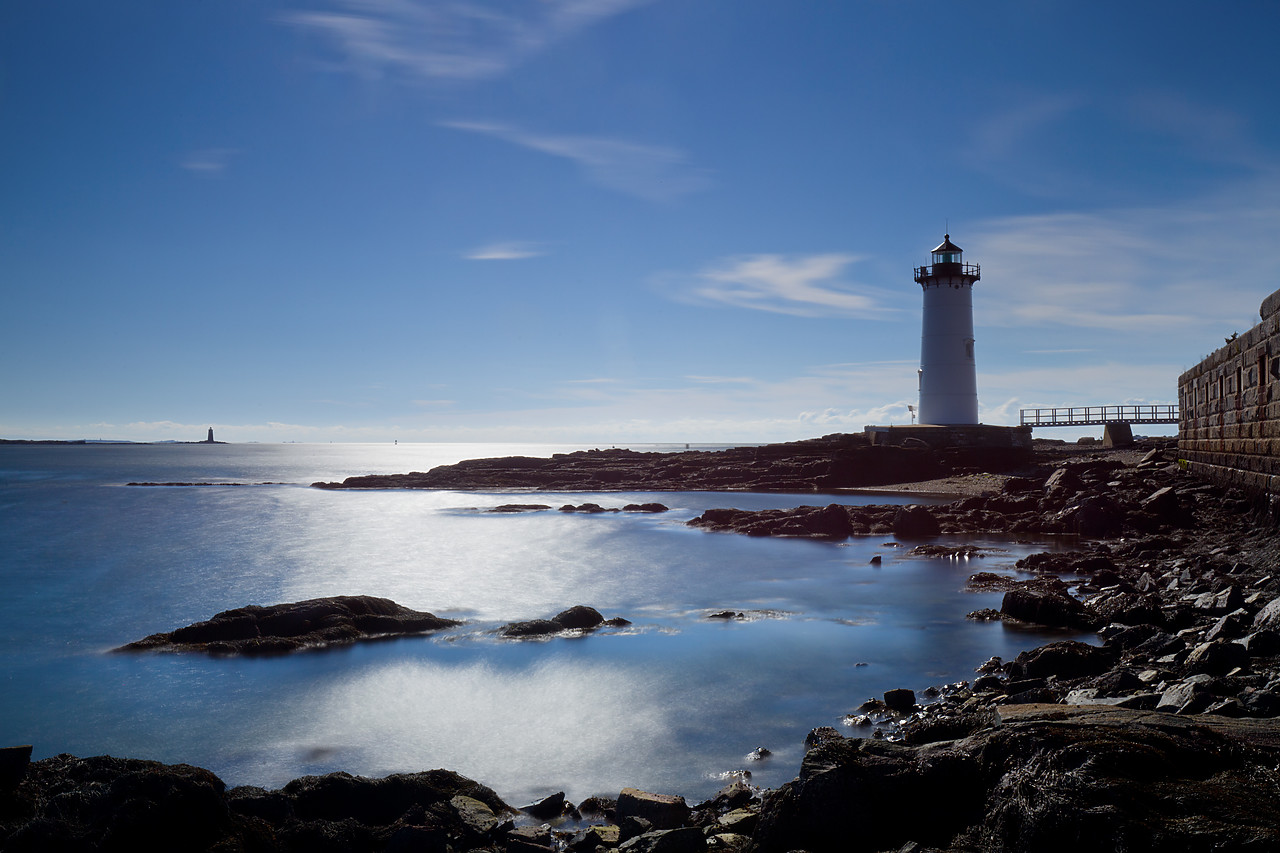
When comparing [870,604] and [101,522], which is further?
[101,522]

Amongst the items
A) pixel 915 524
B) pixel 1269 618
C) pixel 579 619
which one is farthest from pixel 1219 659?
pixel 915 524

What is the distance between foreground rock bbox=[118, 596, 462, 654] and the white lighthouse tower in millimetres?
33500

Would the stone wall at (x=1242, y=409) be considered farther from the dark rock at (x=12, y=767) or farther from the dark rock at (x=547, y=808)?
the dark rock at (x=12, y=767)

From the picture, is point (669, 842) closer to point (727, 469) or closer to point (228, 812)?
point (228, 812)

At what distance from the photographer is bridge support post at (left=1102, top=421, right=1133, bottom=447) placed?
1609 inches

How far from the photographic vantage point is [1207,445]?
18172 millimetres

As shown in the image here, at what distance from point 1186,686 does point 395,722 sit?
735 centimetres

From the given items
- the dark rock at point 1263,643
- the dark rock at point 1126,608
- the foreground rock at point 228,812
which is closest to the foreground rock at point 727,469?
the dark rock at point 1126,608

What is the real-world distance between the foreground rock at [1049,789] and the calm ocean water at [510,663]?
228 centimetres

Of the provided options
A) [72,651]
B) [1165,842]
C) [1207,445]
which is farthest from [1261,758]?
[1207,445]

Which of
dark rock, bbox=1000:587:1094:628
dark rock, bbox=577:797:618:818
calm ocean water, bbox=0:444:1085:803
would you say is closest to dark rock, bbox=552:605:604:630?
calm ocean water, bbox=0:444:1085:803

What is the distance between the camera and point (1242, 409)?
14203 millimetres

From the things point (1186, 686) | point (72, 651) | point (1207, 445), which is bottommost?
point (72, 651)

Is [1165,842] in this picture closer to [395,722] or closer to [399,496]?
[395,722]
